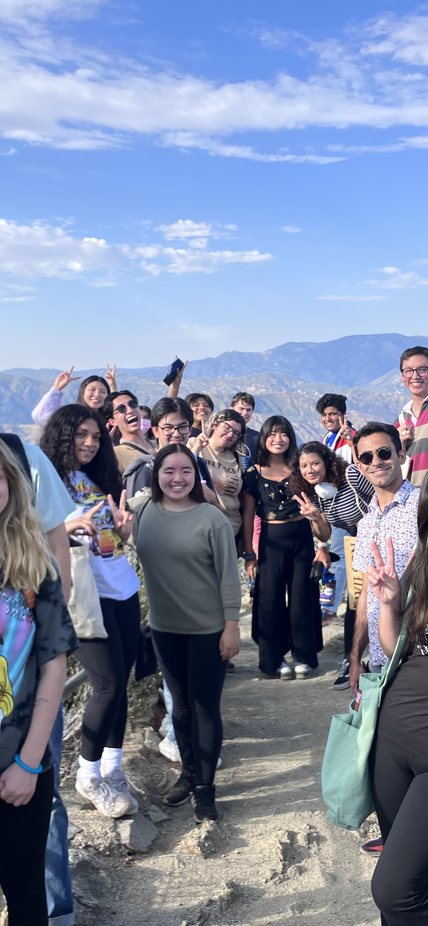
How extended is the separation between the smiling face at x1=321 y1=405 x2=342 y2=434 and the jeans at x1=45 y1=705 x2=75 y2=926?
14.2 ft

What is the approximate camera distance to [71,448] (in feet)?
10.7

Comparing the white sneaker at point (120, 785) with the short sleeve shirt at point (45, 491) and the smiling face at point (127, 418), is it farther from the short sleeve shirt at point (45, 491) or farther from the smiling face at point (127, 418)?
the smiling face at point (127, 418)

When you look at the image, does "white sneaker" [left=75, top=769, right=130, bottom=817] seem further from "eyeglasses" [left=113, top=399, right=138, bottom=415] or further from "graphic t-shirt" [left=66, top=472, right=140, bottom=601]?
"eyeglasses" [left=113, top=399, right=138, bottom=415]

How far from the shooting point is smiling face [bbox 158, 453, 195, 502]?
3402mm

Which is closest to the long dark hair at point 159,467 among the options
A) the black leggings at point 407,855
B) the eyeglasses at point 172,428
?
the eyeglasses at point 172,428

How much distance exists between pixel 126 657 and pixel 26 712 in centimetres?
145

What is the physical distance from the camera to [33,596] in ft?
6.44

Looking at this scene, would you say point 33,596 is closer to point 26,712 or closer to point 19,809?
point 26,712

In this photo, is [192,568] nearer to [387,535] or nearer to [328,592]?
[387,535]

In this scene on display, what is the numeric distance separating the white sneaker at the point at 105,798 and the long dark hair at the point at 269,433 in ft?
8.89

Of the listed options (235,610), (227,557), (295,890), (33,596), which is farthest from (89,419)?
(295,890)

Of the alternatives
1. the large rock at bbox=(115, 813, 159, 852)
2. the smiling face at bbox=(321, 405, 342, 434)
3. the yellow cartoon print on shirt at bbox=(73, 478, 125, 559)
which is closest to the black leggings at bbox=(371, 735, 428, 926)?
the large rock at bbox=(115, 813, 159, 852)

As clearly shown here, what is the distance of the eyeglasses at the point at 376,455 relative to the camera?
305 cm

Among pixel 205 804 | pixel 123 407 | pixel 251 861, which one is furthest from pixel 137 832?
pixel 123 407
